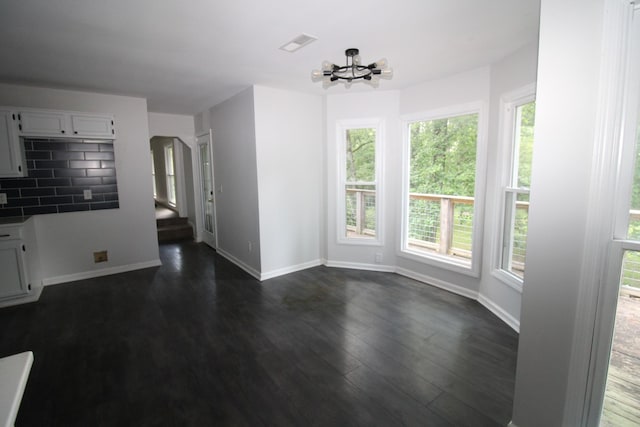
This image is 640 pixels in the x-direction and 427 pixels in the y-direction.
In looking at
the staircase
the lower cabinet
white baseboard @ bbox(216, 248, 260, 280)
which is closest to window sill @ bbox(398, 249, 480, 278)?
white baseboard @ bbox(216, 248, 260, 280)

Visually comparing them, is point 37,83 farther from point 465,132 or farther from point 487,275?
point 487,275

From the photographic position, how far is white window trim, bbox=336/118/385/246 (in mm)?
4188

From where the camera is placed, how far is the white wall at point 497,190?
2.73 m

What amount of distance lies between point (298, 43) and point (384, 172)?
211cm

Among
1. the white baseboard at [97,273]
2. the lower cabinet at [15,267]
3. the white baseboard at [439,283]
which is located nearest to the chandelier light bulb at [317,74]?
the white baseboard at [439,283]

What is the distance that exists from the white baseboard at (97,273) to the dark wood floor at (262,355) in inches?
9.3

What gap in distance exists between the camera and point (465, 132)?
3482 mm

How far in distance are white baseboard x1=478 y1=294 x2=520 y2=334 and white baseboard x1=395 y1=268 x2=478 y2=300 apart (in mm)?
125

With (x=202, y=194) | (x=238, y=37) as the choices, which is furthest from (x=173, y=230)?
(x=238, y=37)

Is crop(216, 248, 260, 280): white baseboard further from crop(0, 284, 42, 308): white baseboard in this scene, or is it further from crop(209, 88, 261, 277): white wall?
crop(0, 284, 42, 308): white baseboard

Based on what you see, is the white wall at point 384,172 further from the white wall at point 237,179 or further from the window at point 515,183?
the window at point 515,183

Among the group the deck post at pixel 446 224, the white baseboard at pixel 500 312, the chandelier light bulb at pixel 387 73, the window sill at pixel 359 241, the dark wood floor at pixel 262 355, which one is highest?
the chandelier light bulb at pixel 387 73

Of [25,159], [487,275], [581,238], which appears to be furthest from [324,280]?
[25,159]

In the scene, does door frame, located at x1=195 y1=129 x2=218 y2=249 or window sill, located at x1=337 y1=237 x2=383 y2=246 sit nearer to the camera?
window sill, located at x1=337 y1=237 x2=383 y2=246
